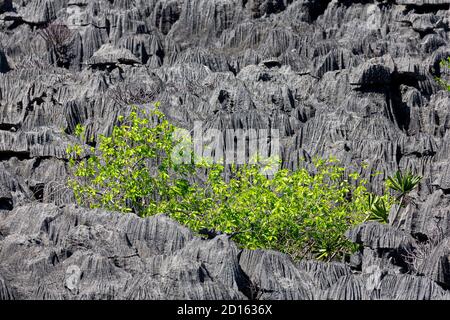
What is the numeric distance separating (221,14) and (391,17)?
985 cm

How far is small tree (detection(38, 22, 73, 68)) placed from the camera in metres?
74.0

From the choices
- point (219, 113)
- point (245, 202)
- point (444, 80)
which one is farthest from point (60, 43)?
point (245, 202)

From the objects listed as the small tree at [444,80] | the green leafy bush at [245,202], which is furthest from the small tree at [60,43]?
the green leafy bush at [245,202]

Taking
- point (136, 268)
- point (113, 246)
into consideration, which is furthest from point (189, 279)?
point (113, 246)

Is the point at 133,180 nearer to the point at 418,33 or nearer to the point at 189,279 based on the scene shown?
the point at 189,279

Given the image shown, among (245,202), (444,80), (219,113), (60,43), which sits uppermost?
(60,43)

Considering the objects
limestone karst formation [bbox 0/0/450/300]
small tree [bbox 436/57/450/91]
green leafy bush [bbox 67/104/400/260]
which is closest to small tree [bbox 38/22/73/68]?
limestone karst formation [bbox 0/0/450/300]

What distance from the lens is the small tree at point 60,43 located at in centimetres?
7400

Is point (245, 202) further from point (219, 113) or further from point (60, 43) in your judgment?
point (60, 43)

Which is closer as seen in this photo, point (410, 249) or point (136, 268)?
point (136, 268)

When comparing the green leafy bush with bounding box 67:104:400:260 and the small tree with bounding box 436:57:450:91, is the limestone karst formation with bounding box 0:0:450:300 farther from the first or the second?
the green leafy bush with bounding box 67:104:400:260

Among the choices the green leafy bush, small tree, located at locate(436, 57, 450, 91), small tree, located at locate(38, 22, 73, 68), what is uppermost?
small tree, located at locate(38, 22, 73, 68)

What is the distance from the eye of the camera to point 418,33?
236ft

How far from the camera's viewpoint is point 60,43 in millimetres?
74062
